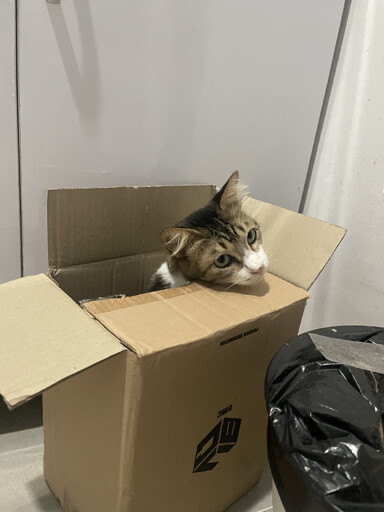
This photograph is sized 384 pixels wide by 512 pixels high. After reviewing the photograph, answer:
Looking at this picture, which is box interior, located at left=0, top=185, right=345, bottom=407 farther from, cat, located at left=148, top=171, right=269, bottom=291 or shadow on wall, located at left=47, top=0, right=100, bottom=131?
shadow on wall, located at left=47, top=0, right=100, bottom=131

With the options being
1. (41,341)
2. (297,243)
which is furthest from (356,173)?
(41,341)

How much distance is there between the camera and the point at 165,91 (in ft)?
3.26

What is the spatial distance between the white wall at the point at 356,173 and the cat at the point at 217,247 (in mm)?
417

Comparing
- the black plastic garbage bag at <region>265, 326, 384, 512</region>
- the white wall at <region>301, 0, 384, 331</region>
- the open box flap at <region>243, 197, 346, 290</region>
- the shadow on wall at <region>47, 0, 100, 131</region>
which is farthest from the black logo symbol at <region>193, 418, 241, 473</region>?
the shadow on wall at <region>47, 0, 100, 131</region>

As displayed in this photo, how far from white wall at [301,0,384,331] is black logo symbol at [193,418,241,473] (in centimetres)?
59

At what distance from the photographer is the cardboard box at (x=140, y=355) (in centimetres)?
57

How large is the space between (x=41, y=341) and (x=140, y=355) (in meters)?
0.14

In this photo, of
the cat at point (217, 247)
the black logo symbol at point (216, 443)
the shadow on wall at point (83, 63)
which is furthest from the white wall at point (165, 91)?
the black logo symbol at point (216, 443)

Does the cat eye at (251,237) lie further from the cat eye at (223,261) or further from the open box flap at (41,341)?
the open box flap at (41,341)

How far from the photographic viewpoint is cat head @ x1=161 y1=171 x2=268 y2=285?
2.69ft

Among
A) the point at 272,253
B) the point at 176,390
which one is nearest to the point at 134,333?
the point at 176,390

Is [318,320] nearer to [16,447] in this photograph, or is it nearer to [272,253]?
[272,253]

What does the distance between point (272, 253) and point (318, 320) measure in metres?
0.52

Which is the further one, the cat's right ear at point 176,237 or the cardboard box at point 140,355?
the cat's right ear at point 176,237
